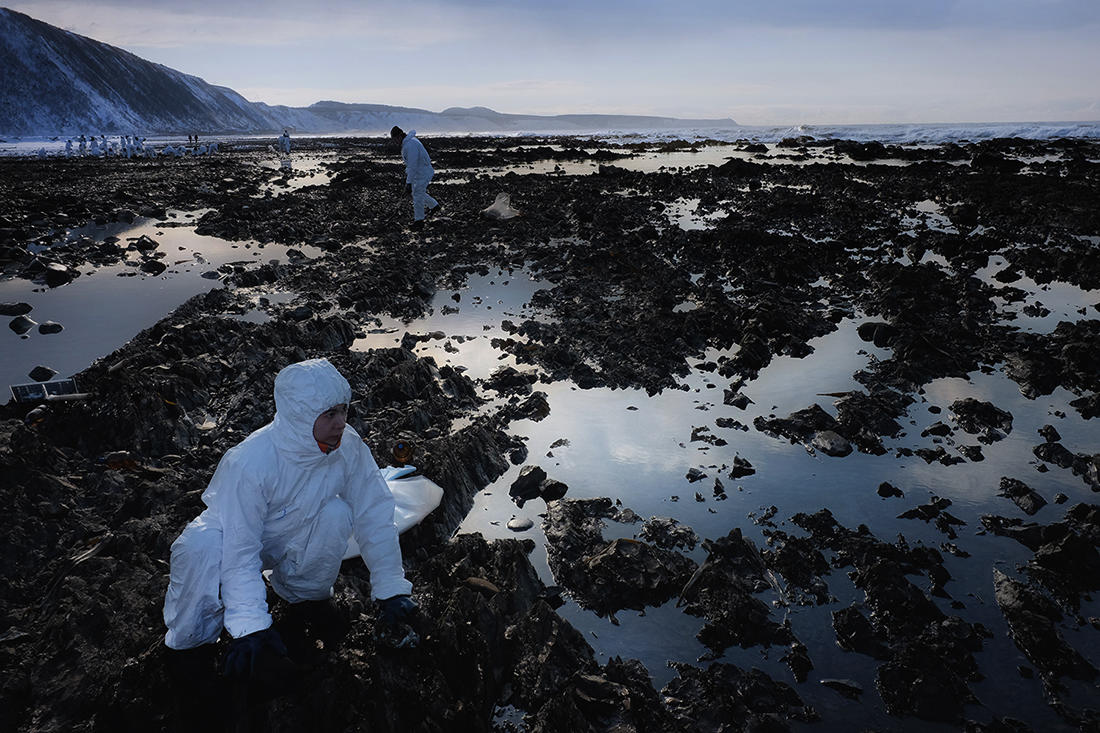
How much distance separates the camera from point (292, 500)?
2533 millimetres

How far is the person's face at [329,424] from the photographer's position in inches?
94.1

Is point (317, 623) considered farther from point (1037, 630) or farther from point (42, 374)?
point (42, 374)

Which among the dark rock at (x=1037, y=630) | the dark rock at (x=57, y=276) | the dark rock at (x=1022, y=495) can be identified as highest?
the dark rock at (x=57, y=276)

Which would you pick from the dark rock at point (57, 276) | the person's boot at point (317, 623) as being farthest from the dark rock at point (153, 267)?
the person's boot at point (317, 623)

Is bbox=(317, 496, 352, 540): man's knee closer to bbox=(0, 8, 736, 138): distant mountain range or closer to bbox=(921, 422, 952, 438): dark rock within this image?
bbox=(921, 422, 952, 438): dark rock

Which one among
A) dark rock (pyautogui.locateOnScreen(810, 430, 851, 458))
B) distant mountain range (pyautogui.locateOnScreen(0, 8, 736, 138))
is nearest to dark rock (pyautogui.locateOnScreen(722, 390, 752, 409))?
dark rock (pyautogui.locateOnScreen(810, 430, 851, 458))

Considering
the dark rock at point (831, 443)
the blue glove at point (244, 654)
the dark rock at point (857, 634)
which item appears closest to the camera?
the blue glove at point (244, 654)

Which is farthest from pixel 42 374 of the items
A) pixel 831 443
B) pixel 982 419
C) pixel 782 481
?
pixel 982 419

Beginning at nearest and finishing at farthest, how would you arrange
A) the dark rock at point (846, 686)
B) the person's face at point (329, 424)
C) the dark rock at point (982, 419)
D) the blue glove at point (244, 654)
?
the blue glove at point (244, 654) < the person's face at point (329, 424) < the dark rock at point (846, 686) < the dark rock at point (982, 419)

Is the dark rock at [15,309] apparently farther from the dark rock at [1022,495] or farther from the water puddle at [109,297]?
the dark rock at [1022,495]

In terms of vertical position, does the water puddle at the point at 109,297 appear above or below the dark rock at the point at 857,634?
above

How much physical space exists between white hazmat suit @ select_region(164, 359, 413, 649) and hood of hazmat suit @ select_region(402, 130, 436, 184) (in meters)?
12.9

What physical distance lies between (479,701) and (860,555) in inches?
102

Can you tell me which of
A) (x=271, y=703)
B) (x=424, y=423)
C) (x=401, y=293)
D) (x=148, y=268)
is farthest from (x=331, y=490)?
(x=148, y=268)
